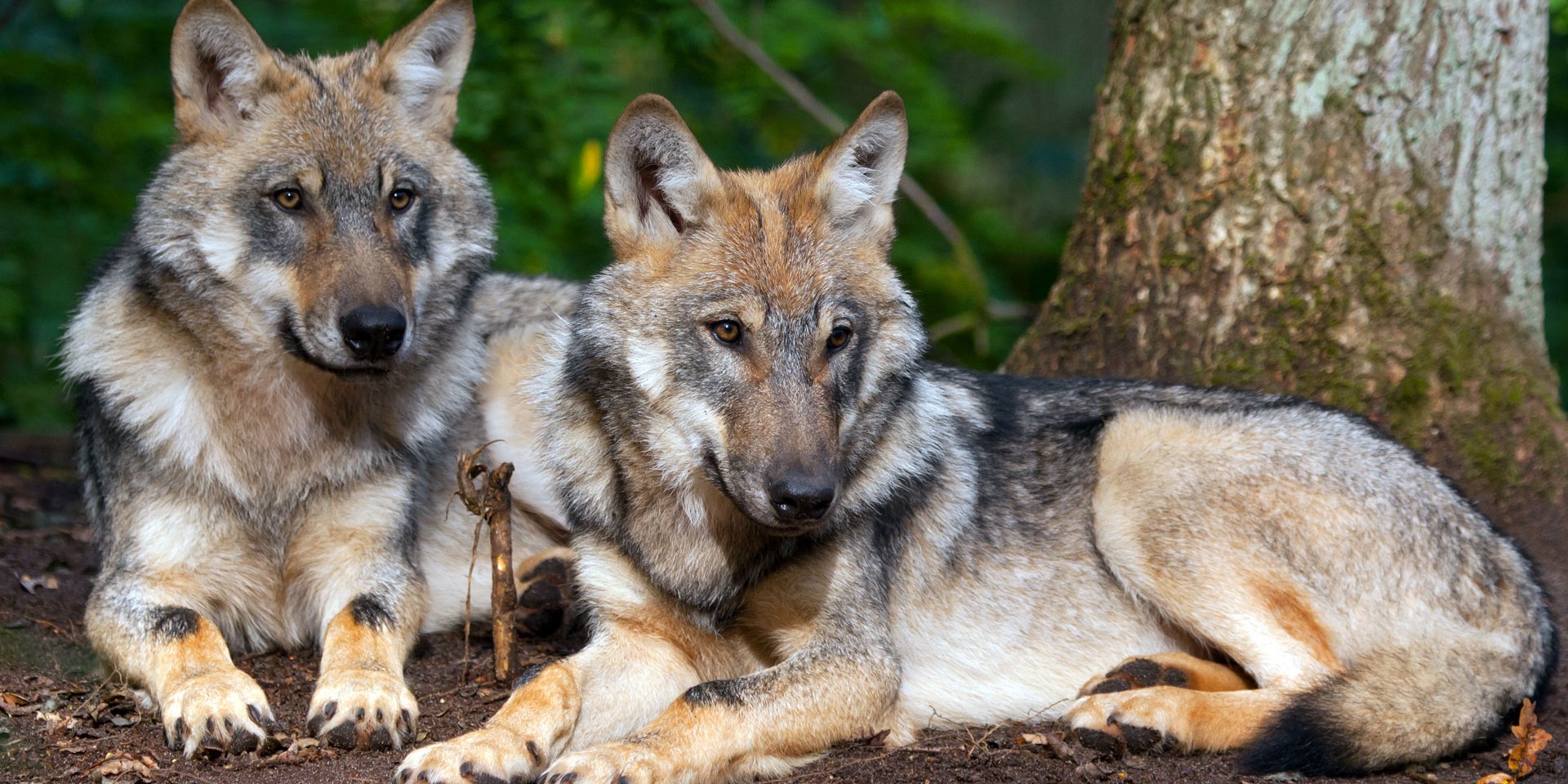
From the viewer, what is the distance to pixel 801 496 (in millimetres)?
3600

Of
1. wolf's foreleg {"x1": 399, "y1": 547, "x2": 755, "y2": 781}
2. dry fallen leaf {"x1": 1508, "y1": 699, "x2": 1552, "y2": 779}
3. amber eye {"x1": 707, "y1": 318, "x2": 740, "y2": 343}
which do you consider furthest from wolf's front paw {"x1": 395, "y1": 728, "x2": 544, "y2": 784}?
dry fallen leaf {"x1": 1508, "y1": 699, "x2": 1552, "y2": 779}

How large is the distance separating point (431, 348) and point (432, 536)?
0.95 metres

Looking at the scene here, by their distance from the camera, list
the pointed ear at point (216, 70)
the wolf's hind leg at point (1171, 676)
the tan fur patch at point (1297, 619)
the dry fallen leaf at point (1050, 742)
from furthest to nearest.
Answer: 1. the pointed ear at point (216, 70)
2. the wolf's hind leg at point (1171, 676)
3. the tan fur patch at point (1297, 619)
4. the dry fallen leaf at point (1050, 742)

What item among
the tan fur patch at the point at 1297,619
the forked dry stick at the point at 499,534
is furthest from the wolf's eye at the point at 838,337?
the tan fur patch at the point at 1297,619

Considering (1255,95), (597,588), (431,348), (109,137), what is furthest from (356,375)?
(109,137)

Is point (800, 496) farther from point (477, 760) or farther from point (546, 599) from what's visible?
point (546, 599)

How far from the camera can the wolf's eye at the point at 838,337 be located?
4.07m

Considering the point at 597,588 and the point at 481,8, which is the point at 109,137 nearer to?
the point at 481,8

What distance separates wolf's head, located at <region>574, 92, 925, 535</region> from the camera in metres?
3.83

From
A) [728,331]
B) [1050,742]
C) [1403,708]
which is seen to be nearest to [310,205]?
[728,331]

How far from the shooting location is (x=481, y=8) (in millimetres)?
8578

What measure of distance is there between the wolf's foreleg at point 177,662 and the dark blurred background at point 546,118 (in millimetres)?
4089

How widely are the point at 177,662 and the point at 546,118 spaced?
6.12m

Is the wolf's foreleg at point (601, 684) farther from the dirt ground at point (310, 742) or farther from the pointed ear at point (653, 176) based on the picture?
the pointed ear at point (653, 176)
